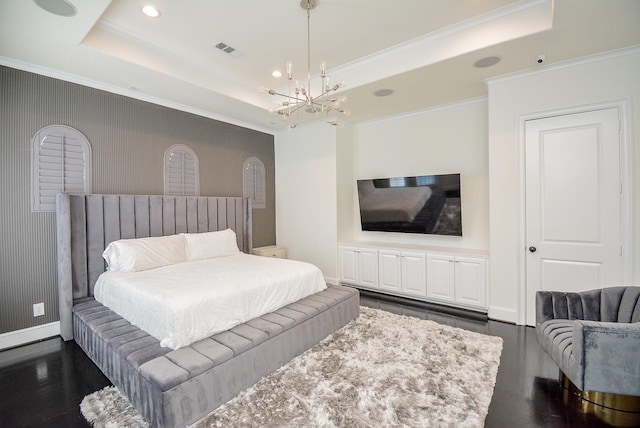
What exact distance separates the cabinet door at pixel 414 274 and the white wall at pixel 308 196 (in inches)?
47.7

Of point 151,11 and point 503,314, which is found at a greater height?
point 151,11

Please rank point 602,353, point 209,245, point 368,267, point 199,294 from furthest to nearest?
point 368,267 < point 209,245 < point 199,294 < point 602,353

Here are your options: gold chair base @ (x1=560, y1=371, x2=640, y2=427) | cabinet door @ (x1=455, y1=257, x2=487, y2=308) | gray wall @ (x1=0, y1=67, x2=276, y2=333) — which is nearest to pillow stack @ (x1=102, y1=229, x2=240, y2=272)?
gray wall @ (x1=0, y1=67, x2=276, y2=333)

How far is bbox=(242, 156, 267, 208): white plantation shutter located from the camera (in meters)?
5.34

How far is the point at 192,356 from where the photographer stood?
201cm

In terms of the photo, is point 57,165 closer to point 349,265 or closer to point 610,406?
point 349,265

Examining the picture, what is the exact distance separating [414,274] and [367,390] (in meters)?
2.38

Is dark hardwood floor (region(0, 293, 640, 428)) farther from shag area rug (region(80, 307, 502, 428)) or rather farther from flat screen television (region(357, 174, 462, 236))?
flat screen television (region(357, 174, 462, 236))

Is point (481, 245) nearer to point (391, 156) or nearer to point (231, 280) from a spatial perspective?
point (391, 156)

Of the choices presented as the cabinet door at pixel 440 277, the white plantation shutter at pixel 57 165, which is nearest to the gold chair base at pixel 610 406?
the cabinet door at pixel 440 277

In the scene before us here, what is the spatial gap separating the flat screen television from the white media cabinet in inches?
16.5

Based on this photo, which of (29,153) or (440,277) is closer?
(29,153)

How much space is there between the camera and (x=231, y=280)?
2725 millimetres

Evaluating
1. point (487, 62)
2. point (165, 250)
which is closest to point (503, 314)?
point (487, 62)
